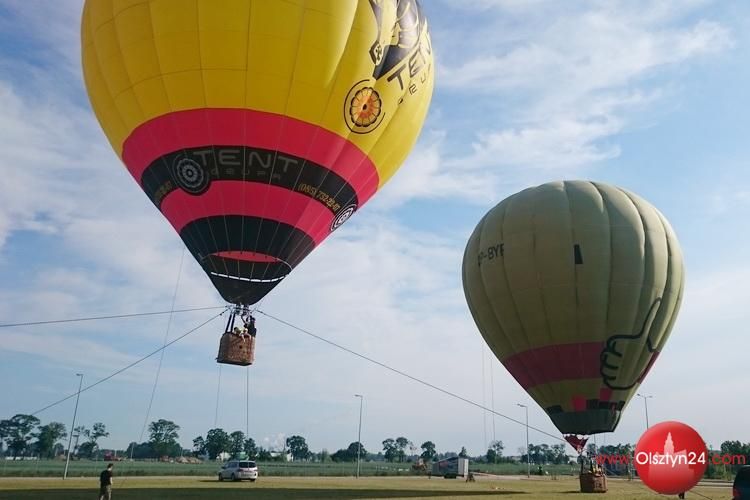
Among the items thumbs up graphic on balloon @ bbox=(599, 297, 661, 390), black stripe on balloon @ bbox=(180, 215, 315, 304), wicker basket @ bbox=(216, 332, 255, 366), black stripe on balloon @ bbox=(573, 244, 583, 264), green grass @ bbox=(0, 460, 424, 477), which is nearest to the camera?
black stripe on balloon @ bbox=(180, 215, 315, 304)

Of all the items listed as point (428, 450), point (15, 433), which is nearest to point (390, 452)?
point (428, 450)

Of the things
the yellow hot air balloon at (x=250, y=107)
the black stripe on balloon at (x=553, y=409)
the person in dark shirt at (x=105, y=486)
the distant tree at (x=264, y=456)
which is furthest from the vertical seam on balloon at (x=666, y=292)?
the distant tree at (x=264, y=456)

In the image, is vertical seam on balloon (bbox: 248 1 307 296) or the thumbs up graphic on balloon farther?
the thumbs up graphic on balloon

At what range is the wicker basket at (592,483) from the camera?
83.0 ft

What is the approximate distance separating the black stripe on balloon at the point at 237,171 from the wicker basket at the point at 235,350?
14.1ft

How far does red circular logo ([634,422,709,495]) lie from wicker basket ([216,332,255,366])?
1159 centimetres

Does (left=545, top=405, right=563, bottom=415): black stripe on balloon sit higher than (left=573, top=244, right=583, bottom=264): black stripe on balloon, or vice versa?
(left=573, top=244, right=583, bottom=264): black stripe on balloon

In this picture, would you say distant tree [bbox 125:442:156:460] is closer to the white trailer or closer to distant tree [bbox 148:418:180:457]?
distant tree [bbox 148:418:180:457]

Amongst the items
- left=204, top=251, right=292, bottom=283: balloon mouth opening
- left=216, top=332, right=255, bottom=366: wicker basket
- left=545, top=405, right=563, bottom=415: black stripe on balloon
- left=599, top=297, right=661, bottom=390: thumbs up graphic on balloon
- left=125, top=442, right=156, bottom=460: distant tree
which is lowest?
left=125, top=442, right=156, bottom=460: distant tree

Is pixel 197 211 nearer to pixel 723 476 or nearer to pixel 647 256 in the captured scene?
pixel 647 256

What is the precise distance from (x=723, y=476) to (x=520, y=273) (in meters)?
54.0

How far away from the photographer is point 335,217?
19047 millimetres

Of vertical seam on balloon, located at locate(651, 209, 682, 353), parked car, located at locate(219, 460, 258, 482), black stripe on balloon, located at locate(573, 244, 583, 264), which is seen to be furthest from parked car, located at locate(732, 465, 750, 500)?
parked car, located at locate(219, 460, 258, 482)

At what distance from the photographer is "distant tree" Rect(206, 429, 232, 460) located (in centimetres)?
14075
